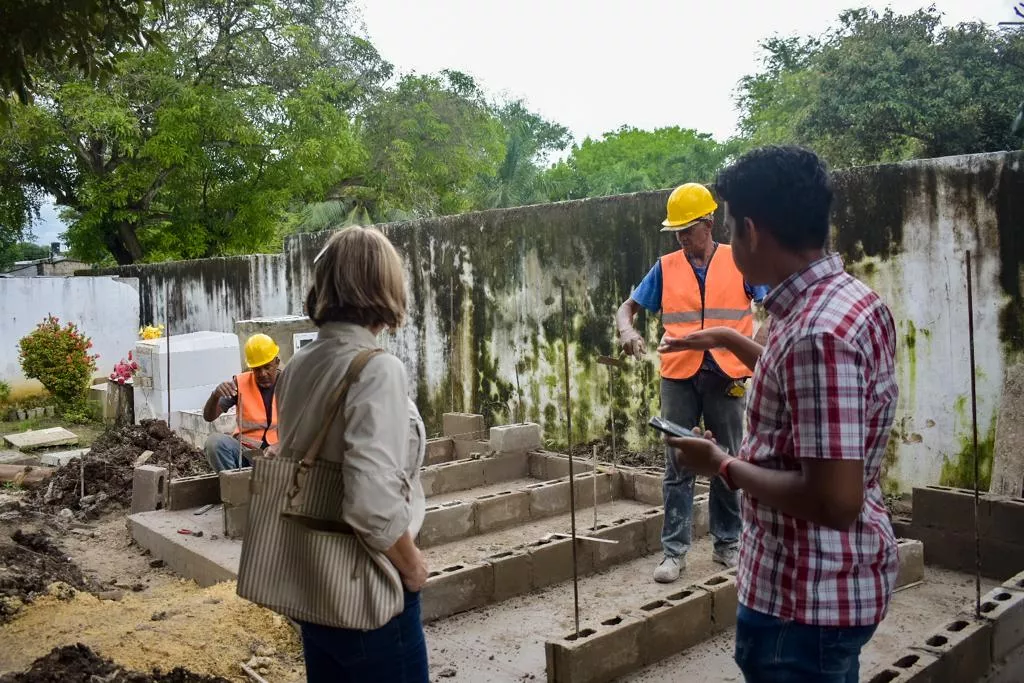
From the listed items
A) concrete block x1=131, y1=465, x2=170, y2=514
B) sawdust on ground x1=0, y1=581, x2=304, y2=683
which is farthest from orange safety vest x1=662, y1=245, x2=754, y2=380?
concrete block x1=131, y1=465, x2=170, y2=514

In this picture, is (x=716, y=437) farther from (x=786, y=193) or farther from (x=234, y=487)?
(x=234, y=487)

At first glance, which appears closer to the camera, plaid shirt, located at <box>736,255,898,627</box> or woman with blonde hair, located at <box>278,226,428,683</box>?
plaid shirt, located at <box>736,255,898,627</box>

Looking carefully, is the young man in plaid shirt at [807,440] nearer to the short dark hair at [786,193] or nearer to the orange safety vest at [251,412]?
the short dark hair at [786,193]

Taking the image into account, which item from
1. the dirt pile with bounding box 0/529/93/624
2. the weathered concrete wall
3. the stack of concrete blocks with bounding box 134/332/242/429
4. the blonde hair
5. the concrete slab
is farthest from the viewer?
the concrete slab

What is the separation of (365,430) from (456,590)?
2.89 meters

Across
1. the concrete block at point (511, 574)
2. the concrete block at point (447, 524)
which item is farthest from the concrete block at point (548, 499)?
the concrete block at point (511, 574)

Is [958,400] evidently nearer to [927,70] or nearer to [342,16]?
[927,70]

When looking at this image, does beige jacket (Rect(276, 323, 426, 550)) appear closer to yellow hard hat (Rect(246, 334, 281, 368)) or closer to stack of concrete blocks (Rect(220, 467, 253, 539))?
stack of concrete blocks (Rect(220, 467, 253, 539))

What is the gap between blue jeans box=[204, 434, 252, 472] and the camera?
7.59 metres

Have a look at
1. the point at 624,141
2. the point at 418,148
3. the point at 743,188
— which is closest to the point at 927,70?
the point at 418,148

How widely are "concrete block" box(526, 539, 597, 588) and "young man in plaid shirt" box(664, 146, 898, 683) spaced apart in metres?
3.26

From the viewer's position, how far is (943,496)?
5531 mm

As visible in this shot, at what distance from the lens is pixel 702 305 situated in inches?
195

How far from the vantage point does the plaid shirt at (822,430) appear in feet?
5.93
